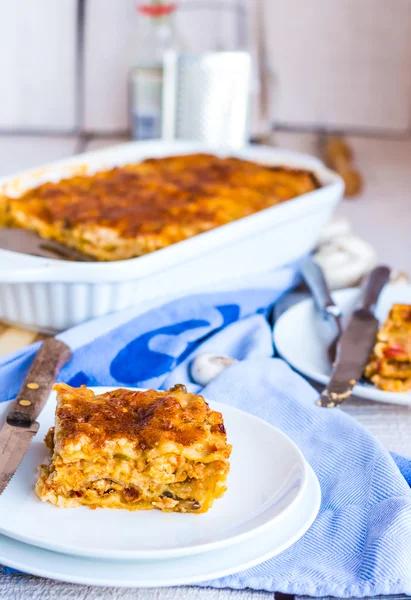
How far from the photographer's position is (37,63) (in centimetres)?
333

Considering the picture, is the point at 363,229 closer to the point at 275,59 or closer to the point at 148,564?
the point at 275,59

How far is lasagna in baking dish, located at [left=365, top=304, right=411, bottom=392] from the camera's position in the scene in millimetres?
1340

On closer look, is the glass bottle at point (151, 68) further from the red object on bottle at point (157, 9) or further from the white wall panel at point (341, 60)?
the white wall panel at point (341, 60)

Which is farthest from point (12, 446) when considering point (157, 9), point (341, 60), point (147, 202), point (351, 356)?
Answer: point (341, 60)

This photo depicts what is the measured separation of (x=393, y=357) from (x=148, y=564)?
0.66 metres

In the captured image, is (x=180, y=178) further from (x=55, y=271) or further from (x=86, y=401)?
(x=86, y=401)

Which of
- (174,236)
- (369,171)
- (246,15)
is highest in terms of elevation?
(246,15)

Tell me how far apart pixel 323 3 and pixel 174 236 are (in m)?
2.11

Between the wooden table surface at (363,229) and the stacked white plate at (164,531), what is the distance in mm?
61

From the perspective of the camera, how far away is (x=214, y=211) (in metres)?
1.70

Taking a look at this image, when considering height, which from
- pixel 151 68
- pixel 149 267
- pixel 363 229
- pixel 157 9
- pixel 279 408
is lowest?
pixel 363 229

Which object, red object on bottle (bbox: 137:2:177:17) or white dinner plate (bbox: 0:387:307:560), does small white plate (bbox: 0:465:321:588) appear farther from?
red object on bottle (bbox: 137:2:177:17)

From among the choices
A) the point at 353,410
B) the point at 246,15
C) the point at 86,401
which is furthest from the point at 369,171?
the point at 86,401

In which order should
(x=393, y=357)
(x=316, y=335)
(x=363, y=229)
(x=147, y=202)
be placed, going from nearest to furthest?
(x=393, y=357), (x=316, y=335), (x=147, y=202), (x=363, y=229)
